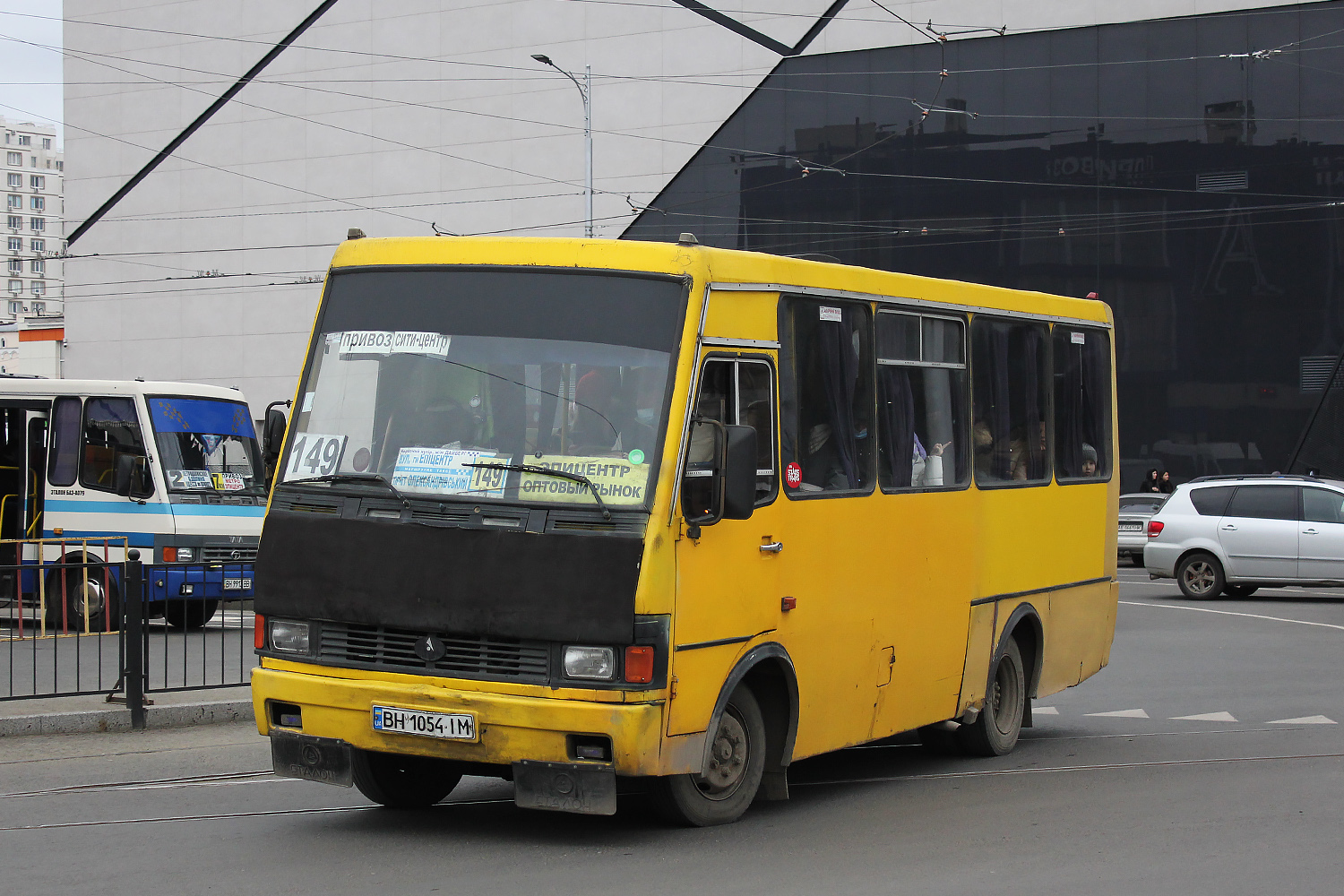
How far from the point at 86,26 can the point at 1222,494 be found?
1904 inches

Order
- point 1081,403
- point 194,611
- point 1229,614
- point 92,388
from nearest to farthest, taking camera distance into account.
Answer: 1. point 1081,403
2. point 194,611
3. point 92,388
4. point 1229,614

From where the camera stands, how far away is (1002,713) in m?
10.1

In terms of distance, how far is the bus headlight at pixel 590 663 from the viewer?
6.54m

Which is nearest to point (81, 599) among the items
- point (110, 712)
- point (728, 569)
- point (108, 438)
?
point (110, 712)

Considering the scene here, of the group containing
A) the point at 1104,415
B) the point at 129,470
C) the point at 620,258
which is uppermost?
the point at 620,258

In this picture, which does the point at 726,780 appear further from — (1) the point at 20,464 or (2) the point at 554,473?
(1) the point at 20,464

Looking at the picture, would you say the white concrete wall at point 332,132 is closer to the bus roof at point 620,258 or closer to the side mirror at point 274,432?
the bus roof at point 620,258

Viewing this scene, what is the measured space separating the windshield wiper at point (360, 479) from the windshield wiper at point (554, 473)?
1.02ft

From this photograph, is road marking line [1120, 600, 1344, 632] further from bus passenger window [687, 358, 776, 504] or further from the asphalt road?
bus passenger window [687, 358, 776, 504]

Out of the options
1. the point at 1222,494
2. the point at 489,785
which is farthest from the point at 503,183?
the point at 489,785

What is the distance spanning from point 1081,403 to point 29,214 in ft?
543

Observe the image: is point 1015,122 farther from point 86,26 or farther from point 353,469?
point 353,469

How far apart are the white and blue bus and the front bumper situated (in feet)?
36.6

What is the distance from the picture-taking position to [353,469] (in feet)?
23.2
